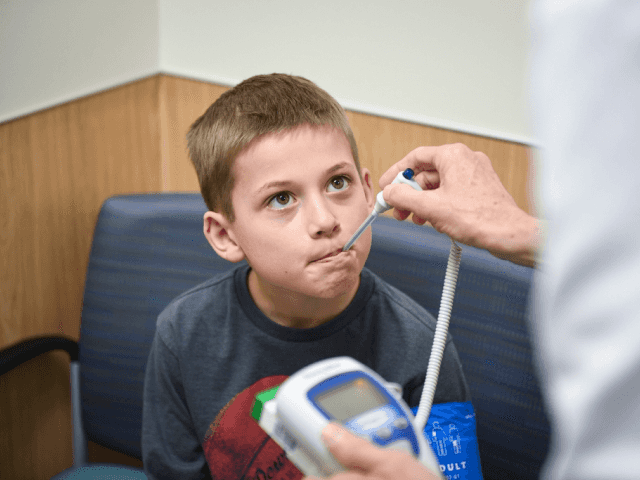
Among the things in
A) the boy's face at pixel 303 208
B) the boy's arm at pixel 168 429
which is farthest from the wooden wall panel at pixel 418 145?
the boy's arm at pixel 168 429

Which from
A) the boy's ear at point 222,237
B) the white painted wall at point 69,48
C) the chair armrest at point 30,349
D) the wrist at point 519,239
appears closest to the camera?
the wrist at point 519,239

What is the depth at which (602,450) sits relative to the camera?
335 millimetres

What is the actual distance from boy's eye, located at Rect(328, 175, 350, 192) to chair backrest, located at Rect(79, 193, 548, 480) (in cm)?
27

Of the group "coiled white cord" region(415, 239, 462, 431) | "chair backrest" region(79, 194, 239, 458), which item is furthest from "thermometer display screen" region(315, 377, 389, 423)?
"chair backrest" region(79, 194, 239, 458)

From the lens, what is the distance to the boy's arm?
108cm

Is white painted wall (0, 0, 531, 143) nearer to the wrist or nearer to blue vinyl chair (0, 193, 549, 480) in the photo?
blue vinyl chair (0, 193, 549, 480)

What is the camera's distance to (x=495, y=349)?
3.56ft

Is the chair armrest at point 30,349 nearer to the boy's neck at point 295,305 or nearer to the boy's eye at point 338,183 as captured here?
the boy's neck at point 295,305

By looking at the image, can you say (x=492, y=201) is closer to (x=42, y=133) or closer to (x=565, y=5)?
(x=565, y=5)

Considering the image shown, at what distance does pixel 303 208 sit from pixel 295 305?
22 centimetres

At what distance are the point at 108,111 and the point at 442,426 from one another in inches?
51.9

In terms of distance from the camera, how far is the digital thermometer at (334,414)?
59 cm

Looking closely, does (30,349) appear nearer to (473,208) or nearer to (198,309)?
(198,309)

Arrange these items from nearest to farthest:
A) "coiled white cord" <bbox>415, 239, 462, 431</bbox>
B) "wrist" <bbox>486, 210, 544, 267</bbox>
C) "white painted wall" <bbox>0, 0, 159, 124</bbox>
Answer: "wrist" <bbox>486, 210, 544, 267</bbox>
"coiled white cord" <bbox>415, 239, 462, 431</bbox>
"white painted wall" <bbox>0, 0, 159, 124</bbox>
